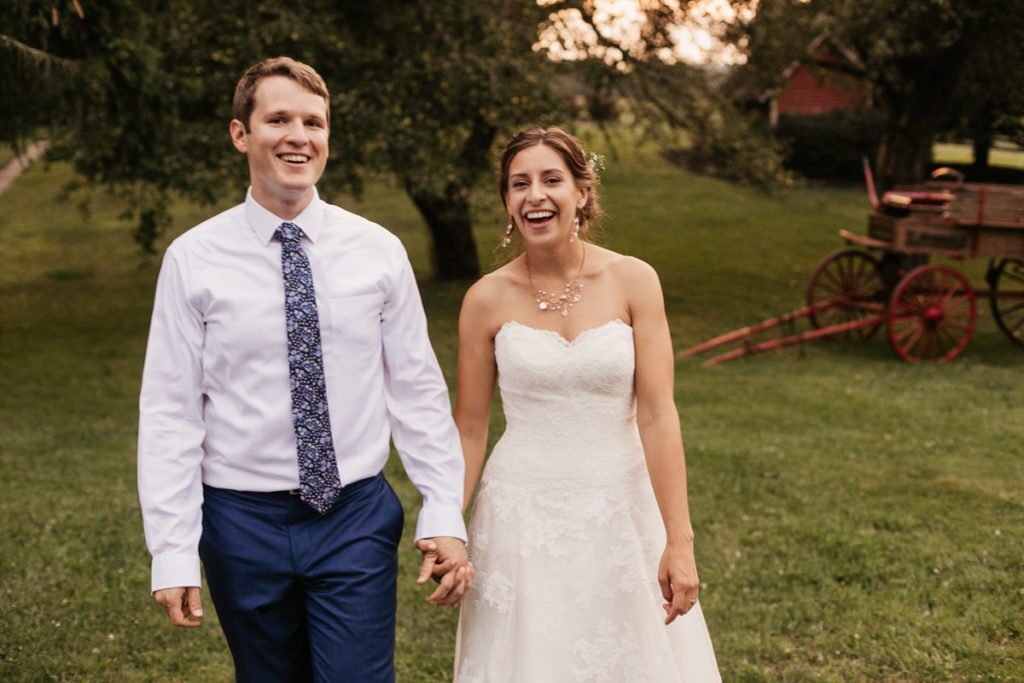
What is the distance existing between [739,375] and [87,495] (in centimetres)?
640

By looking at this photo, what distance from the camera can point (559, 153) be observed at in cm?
310

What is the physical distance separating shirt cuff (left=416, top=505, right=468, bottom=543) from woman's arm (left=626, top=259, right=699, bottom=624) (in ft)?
A: 1.96

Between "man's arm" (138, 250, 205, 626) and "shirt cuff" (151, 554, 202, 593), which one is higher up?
"man's arm" (138, 250, 205, 626)

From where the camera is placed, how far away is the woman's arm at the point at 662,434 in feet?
9.70

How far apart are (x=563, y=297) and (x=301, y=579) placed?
3.73 ft

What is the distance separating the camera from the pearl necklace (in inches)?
126

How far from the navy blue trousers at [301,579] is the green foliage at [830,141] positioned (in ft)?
90.7

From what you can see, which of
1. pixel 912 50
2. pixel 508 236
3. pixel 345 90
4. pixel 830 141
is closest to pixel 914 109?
pixel 912 50

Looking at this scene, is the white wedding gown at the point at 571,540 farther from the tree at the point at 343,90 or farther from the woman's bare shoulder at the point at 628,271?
the tree at the point at 343,90

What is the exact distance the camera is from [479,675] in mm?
3131

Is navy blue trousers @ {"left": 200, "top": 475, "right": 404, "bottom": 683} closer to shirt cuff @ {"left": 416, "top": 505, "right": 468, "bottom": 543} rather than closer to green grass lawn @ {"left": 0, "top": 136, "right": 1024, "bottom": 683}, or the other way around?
shirt cuff @ {"left": 416, "top": 505, "right": 468, "bottom": 543}

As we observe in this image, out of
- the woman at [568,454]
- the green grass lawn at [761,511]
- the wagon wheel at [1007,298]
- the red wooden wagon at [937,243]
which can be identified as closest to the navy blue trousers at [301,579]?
the woman at [568,454]

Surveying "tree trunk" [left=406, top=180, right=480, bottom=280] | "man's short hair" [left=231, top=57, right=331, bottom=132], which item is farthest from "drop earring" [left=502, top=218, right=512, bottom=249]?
"tree trunk" [left=406, top=180, right=480, bottom=280]

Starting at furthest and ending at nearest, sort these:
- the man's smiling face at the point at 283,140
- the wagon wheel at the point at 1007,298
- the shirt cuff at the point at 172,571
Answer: the wagon wheel at the point at 1007,298
the man's smiling face at the point at 283,140
the shirt cuff at the point at 172,571
